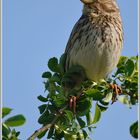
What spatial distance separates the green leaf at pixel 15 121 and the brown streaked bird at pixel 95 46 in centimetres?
198

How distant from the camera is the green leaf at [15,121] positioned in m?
2.16

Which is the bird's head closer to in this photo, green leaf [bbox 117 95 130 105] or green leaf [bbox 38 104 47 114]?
green leaf [bbox 117 95 130 105]

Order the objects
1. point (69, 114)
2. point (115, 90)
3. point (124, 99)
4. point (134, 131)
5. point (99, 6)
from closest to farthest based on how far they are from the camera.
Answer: point (134, 131) → point (69, 114) → point (124, 99) → point (115, 90) → point (99, 6)

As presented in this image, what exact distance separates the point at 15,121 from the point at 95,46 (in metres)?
2.20

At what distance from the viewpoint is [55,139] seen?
270cm

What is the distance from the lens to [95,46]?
13.9 feet

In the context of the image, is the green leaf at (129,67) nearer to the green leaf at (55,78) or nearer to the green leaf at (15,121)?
the green leaf at (55,78)

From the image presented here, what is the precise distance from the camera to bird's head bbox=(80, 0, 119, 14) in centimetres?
479

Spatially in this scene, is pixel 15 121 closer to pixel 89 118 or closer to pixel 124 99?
pixel 89 118

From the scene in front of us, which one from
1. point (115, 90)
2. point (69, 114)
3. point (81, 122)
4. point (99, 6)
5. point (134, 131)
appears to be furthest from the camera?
point (99, 6)

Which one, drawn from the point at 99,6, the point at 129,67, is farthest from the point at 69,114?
the point at 99,6

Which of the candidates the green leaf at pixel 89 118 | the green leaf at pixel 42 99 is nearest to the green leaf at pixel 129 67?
the green leaf at pixel 89 118

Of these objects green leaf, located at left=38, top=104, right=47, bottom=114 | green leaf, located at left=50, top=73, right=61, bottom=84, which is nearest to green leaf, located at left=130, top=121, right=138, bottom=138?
green leaf, located at left=38, top=104, right=47, bottom=114

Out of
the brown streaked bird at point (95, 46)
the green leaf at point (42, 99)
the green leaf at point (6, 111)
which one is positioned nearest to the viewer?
the green leaf at point (6, 111)
